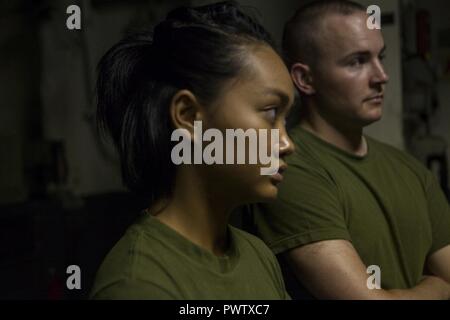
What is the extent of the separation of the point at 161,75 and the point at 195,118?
0.06 metres

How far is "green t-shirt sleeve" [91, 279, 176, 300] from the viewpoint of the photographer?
56 cm

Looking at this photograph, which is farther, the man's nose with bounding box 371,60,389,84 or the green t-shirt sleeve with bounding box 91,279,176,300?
the man's nose with bounding box 371,60,389,84

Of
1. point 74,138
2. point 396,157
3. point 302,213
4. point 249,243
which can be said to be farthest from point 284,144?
point 74,138

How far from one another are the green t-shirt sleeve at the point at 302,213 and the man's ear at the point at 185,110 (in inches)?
13.0

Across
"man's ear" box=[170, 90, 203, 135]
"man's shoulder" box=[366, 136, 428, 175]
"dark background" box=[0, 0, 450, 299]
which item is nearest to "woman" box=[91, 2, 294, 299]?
"man's ear" box=[170, 90, 203, 135]

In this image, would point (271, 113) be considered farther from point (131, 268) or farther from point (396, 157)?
point (396, 157)

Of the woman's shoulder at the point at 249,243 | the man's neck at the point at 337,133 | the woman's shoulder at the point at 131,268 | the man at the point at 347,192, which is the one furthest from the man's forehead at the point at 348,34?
the woman's shoulder at the point at 131,268

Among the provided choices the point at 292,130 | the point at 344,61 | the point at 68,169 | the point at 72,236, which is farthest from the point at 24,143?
the point at 344,61

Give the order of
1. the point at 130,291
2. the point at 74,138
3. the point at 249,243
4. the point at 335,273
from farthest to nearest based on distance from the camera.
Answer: the point at 74,138 → the point at 335,273 → the point at 249,243 → the point at 130,291

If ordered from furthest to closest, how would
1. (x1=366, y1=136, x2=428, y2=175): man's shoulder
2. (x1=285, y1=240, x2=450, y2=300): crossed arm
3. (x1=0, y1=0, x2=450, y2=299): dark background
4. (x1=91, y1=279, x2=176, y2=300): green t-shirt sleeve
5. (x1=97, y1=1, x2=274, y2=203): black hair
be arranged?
(x1=0, y1=0, x2=450, y2=299): dark background < (x1=366, y1=136, x2=428, y2=175): man's shoulder < (x1=285, y1=240, x2=450, y2=300): crossed arm < (x1=97, y1=1, x2=274, y2=203): black hair < (x1=91, y1=279, x2=176, y2=300): green t-shirt sleeve

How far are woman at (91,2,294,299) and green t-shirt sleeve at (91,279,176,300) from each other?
0.05m

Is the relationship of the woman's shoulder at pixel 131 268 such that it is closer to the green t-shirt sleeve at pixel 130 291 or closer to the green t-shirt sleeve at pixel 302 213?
the green t-shirt sleeve at pixel 130 291

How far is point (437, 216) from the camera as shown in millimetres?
1086

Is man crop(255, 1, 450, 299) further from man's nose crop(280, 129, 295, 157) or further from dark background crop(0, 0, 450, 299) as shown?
dark background crop(0, 0, 450, 299)
